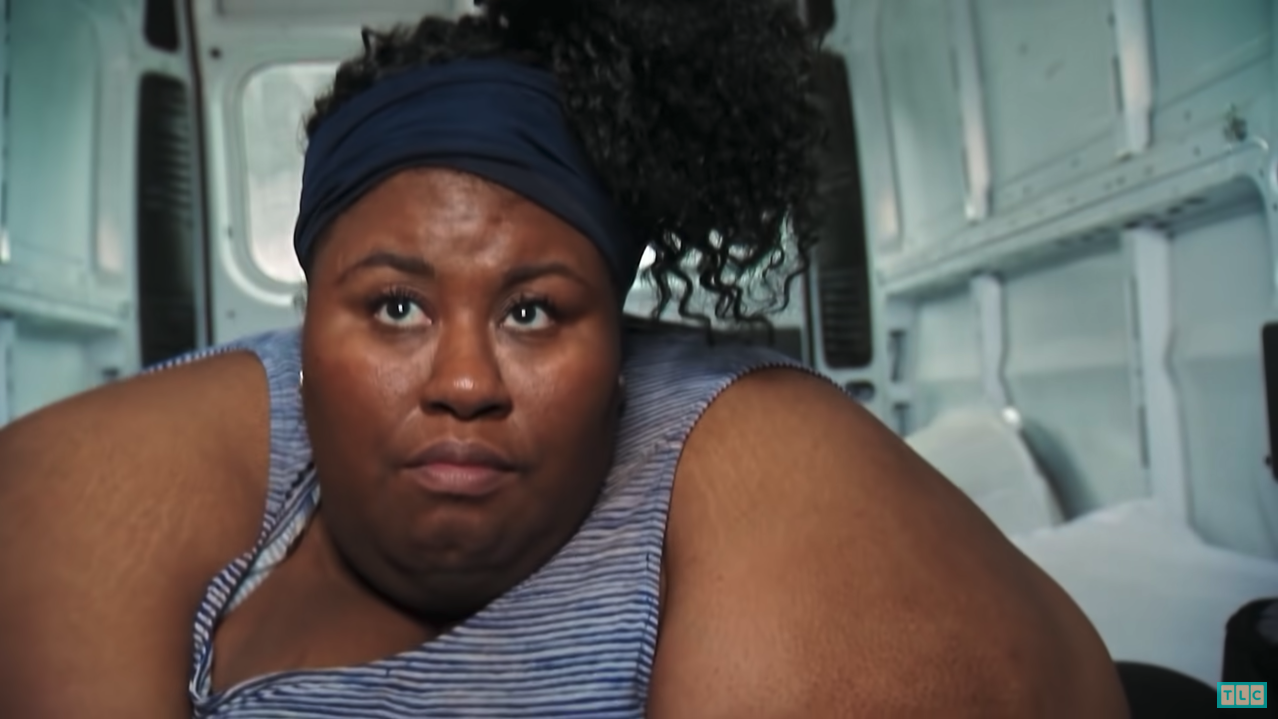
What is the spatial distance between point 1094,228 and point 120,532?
5.51 ft

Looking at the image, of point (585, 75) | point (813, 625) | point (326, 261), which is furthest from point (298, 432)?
point (813, 625)

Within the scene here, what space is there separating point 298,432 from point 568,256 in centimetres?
38

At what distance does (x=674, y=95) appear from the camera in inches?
41.8

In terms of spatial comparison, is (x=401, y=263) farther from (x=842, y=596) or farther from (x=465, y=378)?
(x=842, y=596)

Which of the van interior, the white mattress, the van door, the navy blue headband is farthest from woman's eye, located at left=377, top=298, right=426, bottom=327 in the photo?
the van door

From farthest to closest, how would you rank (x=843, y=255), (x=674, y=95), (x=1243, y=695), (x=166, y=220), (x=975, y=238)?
(x=843, y=255) → (x=166, y=220) → (x=975, y=238) → (x=1243, y=695) → (x=674, y=95)

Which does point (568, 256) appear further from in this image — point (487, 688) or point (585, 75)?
point (487, 688)

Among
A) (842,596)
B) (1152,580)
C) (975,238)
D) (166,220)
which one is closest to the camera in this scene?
(842,596)

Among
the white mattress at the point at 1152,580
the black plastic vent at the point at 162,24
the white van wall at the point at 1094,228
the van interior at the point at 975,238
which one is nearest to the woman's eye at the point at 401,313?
the van interior at the point at 975,238

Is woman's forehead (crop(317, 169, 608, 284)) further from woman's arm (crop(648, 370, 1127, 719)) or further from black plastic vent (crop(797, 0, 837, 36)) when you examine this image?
black plastic vent (crop(797, 0, 837, 36))

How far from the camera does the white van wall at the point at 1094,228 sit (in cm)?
166

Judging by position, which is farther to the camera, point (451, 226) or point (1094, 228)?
point (1094, 228)

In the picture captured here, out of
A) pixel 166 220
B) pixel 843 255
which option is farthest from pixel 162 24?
pixel 843 255

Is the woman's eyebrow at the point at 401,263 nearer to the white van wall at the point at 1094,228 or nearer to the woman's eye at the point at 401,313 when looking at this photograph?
the woman's eye at the point at 401,313
